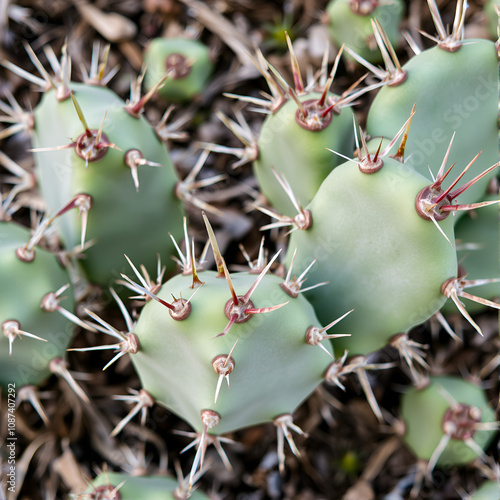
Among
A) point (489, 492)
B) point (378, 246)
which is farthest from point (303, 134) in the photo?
point (489, 492)

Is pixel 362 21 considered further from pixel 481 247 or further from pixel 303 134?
pixel 481 247

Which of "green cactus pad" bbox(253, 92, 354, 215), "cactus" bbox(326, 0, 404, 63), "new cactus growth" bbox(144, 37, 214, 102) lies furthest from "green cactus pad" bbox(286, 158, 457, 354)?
"new cactus growth" bbox(144, 37, 214, 102)

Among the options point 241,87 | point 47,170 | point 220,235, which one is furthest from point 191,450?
point 241,87

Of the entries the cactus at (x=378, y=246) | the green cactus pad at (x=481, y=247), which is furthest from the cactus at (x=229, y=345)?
the green cactus pad at (x=481, y=247)

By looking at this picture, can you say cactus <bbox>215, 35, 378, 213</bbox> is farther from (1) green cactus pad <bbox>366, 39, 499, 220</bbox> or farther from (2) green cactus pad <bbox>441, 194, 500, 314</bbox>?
(2) green cactus pad <bbox>441, 194, 500, 314</bbox>

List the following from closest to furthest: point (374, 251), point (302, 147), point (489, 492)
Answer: point (374, 251) → point (302, 147) → point (489, 492)

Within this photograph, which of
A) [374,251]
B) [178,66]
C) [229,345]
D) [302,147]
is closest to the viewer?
[229,345]

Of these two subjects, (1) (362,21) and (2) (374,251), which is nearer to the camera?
(2) (374,251)
